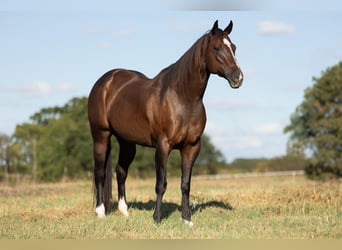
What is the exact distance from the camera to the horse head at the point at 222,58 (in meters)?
7.54

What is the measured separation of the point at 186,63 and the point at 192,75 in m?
0.23

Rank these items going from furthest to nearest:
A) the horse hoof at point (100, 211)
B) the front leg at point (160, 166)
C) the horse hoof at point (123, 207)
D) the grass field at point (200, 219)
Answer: the horse hoof at point (123, 207), the horse hoof at point (100, 211), the front leg at point (160, 166), the grass field at point (200, 219)

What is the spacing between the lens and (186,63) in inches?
322

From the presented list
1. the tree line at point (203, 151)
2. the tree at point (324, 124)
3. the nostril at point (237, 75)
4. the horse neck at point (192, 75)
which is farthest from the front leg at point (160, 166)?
the tree at point (324, 124)

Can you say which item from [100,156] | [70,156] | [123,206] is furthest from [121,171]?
[70,156]

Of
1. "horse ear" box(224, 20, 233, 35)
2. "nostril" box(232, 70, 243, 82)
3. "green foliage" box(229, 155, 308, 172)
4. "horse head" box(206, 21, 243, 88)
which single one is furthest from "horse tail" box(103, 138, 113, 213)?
"green foliage" box(229, 155, 308, 172)

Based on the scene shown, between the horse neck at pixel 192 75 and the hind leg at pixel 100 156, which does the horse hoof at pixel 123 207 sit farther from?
the horse neck at pixel 192 75

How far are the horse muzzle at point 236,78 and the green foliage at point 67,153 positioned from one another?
91.0ft

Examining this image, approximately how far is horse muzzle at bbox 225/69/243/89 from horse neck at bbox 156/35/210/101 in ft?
1.97

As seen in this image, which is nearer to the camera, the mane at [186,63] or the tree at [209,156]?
the mane at [186,63]

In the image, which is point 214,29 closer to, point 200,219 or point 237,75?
point 237,75

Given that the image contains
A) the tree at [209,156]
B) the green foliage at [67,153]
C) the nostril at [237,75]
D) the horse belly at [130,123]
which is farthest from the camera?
the tree at [209,156]

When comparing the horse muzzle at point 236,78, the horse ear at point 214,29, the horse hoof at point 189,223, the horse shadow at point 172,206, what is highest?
→ the horse ear at point 214,29

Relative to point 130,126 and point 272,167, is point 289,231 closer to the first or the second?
point 130,126
